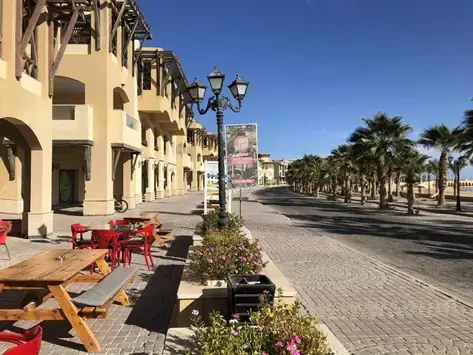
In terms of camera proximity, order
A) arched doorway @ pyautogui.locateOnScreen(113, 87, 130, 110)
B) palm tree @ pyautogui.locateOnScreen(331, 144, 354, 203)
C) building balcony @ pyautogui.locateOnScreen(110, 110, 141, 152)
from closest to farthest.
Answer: building balcony @ pyautogui.locateOnScreen(110, 110, 141, 152) → arched doorway @ pyautogui.locateOnScreen(113, 87, 130, 110) → palm tree @ pyautogui.locateOnScreen(331, 144, 354, 203)

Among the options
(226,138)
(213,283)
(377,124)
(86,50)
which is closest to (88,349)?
(213,283)

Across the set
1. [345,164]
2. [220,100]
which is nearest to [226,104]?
[220,100]

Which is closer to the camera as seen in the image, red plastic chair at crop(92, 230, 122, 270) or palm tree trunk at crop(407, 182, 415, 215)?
red plastic chair at crop(92, 230, 122, 270)

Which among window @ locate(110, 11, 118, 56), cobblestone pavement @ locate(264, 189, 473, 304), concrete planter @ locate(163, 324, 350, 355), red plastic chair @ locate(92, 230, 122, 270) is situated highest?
window @ locate(110, 11, 118, 56)

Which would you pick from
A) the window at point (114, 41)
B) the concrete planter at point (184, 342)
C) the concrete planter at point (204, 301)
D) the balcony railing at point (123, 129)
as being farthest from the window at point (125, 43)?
the concrete planter at point (184, 342)

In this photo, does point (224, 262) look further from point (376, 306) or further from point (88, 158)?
point (88, 158)

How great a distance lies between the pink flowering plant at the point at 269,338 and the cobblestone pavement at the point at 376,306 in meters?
1.92

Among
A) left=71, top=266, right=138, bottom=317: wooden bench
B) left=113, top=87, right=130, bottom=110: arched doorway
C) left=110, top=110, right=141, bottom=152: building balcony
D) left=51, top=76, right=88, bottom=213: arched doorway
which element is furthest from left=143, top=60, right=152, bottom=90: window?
left=71, top=266, right=138, bottom=317: wooden bench

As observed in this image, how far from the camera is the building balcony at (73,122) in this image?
2003cm

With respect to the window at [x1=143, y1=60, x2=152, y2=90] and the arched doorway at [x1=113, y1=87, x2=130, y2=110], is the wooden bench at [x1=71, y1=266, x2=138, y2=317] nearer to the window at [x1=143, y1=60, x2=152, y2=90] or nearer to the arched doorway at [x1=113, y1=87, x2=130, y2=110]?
the arched doorway at [x1=113, y1=87, x2=130, y2=110]

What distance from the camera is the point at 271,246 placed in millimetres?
13125

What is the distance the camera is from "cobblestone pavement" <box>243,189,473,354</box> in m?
5.09

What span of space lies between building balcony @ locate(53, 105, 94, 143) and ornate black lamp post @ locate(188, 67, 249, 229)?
35.5 feet

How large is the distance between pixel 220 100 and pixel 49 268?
626 centimetres
